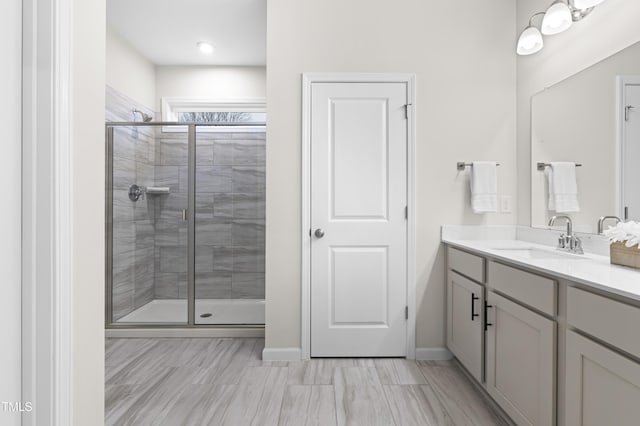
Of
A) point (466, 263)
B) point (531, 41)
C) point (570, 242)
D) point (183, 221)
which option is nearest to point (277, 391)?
point (466, 263)

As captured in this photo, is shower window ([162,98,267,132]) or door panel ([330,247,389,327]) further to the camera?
shower window ([162,98,267,132])

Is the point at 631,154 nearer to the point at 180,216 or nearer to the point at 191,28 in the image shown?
the point at 180,216

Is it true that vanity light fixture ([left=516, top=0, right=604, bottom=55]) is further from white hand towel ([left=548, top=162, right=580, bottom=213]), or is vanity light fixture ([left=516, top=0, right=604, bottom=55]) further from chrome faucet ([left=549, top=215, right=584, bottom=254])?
chrome faucet ([left=549, top=215, right=584, bottom=254])

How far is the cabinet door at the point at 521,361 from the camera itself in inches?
54.1

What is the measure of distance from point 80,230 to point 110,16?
9.13ft

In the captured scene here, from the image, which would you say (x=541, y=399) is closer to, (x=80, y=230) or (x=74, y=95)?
(x=80, y=230)

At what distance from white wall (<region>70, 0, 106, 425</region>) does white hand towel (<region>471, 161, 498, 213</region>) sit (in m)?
2.28

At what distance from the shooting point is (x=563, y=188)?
2.10 metres

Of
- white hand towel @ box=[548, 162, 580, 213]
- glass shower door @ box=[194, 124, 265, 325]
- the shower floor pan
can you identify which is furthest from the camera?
glass shower door @ box=[194, 124, 265, 325]

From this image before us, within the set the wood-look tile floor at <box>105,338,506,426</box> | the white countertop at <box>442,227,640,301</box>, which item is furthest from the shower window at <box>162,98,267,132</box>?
the white countertop at <box>442,227,640,301</box>

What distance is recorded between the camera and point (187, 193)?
3.15m

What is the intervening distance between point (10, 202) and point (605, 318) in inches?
67.9

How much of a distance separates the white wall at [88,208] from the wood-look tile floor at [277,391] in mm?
929

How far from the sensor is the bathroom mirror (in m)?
1.66
